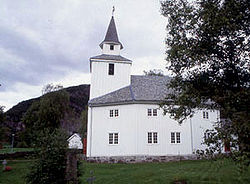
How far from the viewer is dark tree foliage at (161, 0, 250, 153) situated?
757cm

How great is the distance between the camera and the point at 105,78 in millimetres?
23766

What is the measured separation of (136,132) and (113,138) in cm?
240

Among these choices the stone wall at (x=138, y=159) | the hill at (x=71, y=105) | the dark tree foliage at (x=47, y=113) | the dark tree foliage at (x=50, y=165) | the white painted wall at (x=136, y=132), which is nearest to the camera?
the dark tree foliage at (x=50, y=165)

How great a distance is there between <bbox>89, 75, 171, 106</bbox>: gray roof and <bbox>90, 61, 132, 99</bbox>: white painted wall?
660 mm

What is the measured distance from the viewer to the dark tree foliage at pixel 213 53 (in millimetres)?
7566

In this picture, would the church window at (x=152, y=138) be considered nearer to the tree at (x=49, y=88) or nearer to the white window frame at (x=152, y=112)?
the white window frame at (x=152, y=112)

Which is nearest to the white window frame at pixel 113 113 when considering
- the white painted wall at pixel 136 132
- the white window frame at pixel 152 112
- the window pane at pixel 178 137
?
the white painted wall at pixel 136 132

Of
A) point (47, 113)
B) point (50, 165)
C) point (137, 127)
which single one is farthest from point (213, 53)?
point (47, 113)

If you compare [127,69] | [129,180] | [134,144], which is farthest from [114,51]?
[129,180]

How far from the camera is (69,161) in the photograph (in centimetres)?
635

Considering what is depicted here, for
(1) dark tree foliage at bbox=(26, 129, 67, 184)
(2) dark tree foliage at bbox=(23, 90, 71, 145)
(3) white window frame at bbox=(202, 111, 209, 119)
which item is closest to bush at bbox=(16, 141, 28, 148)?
(2) dark tree foliage at bbox=(23, 90, 71, 145)

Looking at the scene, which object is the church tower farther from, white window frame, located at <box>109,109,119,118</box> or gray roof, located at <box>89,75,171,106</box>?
white window frame, located at <box>109,109,119,118</box>

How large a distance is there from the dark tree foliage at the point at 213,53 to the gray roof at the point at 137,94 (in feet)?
37.5

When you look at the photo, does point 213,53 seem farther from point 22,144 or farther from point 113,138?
point 22,144
